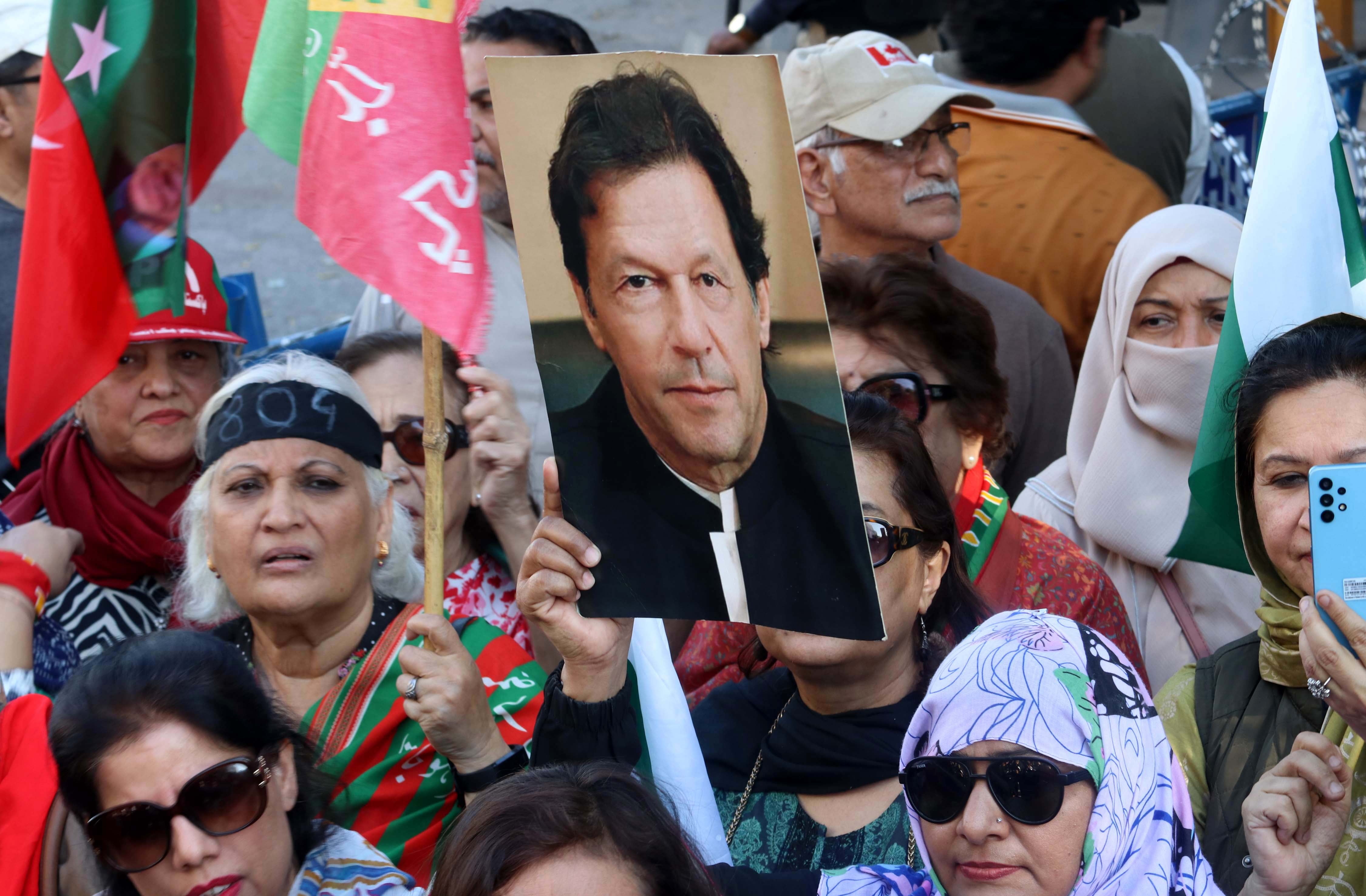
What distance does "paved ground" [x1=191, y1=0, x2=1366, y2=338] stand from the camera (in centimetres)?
845

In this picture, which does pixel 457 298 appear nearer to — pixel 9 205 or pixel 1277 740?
pixel 1277 740

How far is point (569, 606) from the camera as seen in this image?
7.32ft

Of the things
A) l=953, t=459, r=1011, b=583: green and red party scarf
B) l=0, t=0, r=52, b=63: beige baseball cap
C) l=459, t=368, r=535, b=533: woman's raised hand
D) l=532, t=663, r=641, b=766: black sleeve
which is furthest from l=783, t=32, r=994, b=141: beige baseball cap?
l=532, t=663, r=641, b=766: black sleeve

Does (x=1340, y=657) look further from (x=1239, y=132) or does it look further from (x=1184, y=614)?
(x=1239, y=132)

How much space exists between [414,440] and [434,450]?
115 centimetres

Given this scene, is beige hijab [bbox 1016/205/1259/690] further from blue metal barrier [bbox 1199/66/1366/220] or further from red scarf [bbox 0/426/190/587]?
red scarf [bbox 0/426/190/587]

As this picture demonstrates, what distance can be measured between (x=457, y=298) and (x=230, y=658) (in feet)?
2.28

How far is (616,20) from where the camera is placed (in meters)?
11.0

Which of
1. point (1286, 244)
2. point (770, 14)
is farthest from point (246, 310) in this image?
point (1286, 244)

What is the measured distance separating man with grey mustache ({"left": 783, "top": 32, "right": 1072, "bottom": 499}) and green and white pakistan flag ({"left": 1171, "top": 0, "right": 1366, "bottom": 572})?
1313mm

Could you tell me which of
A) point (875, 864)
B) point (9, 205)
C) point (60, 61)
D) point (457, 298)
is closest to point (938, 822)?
point (875, 864)

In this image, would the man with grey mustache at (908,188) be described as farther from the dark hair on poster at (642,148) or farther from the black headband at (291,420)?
the dark hair on poster at (642,148)

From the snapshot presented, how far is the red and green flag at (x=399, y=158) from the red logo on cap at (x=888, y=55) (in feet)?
6.23

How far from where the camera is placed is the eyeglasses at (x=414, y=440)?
351cm
